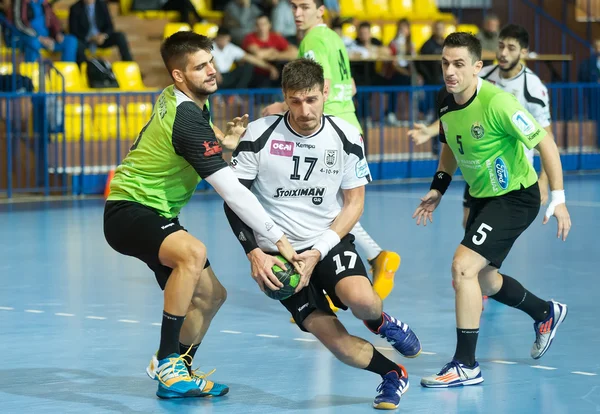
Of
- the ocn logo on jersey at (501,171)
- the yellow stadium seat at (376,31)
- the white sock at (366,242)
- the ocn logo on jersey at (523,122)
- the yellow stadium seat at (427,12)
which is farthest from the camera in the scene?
the yellow stadium seat at (427,12)

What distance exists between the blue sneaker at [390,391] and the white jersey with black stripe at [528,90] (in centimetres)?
356

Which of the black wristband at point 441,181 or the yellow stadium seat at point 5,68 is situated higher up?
the yellow stadium seat at point 5,68

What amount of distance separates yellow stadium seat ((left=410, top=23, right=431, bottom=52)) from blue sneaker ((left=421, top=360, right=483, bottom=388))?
649 inches

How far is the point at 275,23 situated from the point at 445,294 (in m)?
11.6

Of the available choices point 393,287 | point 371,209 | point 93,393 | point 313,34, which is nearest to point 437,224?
point 371,209

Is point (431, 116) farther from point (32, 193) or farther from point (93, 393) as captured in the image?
point (93, 393)

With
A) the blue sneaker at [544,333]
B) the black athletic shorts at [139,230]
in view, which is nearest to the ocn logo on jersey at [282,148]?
the black athletic shorts at [139,230]

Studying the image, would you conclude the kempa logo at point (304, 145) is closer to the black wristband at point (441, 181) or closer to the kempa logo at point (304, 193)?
the kempa logo at point (304, 193)

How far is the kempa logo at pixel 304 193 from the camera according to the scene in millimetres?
6020

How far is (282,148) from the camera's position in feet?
19.5

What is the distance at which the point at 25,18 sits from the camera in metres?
17.4

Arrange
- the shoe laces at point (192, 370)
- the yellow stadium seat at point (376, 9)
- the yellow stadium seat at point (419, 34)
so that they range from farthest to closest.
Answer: the yellow stadium seat at point (376, 9) < the yellow stadium seat at point (419, 34) < the shoe laces at point (192, 370)

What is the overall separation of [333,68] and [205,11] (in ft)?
41.3

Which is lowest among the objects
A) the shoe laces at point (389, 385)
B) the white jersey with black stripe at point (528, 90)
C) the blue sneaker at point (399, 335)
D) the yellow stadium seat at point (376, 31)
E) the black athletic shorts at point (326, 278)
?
the shoe laces at point (389, 385)
